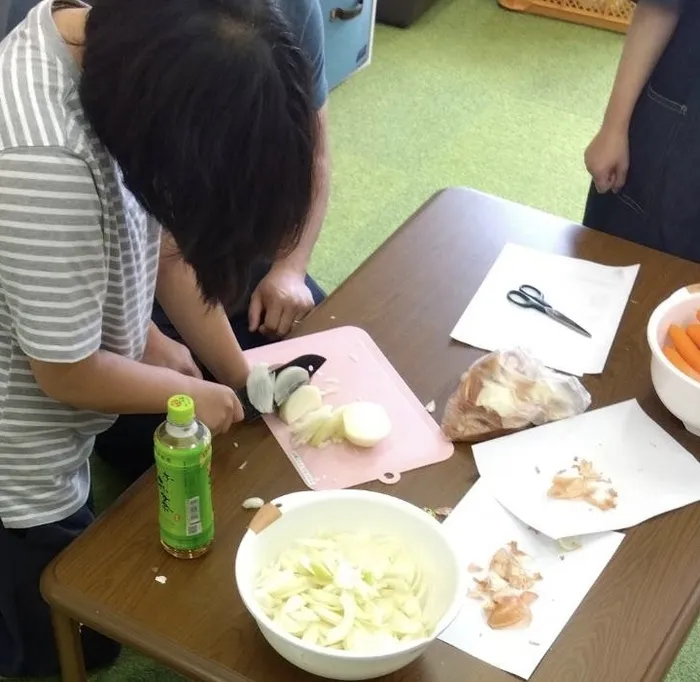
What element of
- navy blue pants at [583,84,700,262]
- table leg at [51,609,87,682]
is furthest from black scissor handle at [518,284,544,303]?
table leg at [51,609,87,682]

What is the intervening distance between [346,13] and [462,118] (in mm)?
442

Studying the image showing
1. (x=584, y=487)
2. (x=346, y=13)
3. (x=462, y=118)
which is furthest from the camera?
(x=462, y=118)

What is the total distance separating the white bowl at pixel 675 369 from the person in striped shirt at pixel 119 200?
0.40m

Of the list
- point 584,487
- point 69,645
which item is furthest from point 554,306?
point 69,645

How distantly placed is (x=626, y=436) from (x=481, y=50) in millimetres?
2336

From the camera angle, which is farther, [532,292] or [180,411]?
[532,292]

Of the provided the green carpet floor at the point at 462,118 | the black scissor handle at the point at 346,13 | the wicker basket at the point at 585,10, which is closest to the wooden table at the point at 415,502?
the green carpet floor at the point at 462,118

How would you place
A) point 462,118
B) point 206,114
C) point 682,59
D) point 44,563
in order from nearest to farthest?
point 206,114
point 44,563
point 682,59
point 462,118

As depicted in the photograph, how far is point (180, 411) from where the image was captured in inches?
29.9

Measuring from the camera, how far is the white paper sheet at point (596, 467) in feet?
2.97

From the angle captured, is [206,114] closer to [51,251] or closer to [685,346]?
[51,251]

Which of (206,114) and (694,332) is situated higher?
(206,114)

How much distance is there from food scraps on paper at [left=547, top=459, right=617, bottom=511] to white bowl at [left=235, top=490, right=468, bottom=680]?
0.19 meters

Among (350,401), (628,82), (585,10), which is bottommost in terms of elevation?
(585,10)
